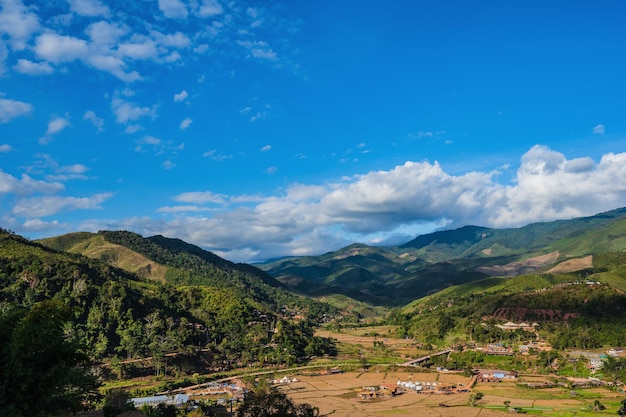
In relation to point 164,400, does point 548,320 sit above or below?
below

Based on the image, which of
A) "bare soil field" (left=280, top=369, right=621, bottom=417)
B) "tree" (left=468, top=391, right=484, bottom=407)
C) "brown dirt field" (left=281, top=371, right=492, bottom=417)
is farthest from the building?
"tree" (left=468, top=391, right=484, bottom=407)

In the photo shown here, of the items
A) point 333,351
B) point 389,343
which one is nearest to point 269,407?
point 333,351

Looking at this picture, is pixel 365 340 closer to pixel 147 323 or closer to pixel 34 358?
pixel 147 323

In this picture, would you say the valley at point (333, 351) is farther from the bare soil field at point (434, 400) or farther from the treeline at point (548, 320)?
the treeline at point (548, 320)

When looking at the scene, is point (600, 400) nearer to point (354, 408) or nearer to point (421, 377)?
point (421, 377)

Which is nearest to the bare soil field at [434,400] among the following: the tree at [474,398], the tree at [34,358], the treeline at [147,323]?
the tree at [474,398]
